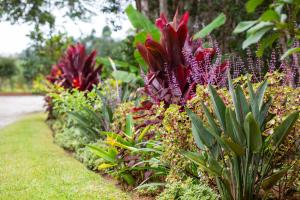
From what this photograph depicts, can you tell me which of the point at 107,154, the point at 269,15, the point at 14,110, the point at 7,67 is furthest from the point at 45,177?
the point at 7,67

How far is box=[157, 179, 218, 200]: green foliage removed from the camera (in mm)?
3496

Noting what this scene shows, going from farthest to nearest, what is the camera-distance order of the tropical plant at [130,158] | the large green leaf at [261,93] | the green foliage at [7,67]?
the green foliage at [7,67]
the tropical plant at [130,158]
the large green leaf at [261,93]

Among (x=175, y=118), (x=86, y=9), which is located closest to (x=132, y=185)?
(x=175, y=118)

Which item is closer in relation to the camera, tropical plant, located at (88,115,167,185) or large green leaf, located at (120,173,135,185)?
tropical plant, located at (88,115,167,185)

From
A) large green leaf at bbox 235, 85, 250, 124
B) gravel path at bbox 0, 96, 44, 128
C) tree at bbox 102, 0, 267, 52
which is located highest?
tree at bbox 102, 0, 267, 52

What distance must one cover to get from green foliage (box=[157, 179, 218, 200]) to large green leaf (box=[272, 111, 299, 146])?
2.57ft

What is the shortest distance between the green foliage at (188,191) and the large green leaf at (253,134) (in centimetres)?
67

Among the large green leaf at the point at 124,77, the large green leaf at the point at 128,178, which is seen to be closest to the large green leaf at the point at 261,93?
the large green leaf at the point at 128,178

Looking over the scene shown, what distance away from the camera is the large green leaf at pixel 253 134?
2904mm

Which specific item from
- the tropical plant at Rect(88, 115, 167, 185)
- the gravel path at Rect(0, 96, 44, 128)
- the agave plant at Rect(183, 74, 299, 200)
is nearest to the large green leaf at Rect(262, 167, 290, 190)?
the agave plant at Rect(183, 74, 299, 200)

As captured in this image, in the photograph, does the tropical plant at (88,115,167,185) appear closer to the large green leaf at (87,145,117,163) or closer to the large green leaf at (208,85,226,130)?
the large green leaf at (87,145,117,163)

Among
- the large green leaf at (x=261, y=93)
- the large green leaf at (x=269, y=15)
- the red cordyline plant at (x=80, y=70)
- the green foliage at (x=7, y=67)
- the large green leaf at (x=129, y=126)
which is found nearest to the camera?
the large green leaf at (x=269, y=15)

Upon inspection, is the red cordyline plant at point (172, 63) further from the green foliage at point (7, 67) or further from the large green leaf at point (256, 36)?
the green foliage at point (7, 67)

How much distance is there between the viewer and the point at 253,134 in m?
2.98
